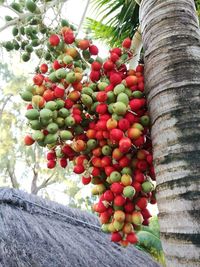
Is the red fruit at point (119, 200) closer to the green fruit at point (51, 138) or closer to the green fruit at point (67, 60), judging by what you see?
the green fruit at point (51, 138)

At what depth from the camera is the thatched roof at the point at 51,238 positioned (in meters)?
3.43

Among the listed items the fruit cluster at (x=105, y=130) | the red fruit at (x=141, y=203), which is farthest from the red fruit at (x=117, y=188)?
the red fruit at (x=141, y=203)

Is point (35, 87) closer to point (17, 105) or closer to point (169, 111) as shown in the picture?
point (169, 111)

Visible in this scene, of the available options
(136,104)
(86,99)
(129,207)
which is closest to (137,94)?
(136,104)

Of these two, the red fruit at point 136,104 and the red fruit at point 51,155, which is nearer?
the red fruit at point 136,104

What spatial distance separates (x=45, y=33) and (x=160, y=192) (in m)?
A: 0.98

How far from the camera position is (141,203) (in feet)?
4.31

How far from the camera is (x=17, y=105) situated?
1533 cm

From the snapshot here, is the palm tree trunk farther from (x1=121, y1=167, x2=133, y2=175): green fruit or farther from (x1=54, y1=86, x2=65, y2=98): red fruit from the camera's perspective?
(x1=54, y1=86, x2=65, y2=98): red fruit

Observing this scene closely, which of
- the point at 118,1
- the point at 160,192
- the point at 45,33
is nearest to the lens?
the point at 160,192

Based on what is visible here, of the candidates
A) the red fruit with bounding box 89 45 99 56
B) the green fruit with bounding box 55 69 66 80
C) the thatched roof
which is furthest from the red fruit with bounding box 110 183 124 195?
the thatched roof

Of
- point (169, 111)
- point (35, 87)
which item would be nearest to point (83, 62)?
point (35, 87)

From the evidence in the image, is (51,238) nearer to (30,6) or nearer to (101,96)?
(30,6)

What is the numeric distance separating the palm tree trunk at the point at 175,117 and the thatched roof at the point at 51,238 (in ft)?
7.72
